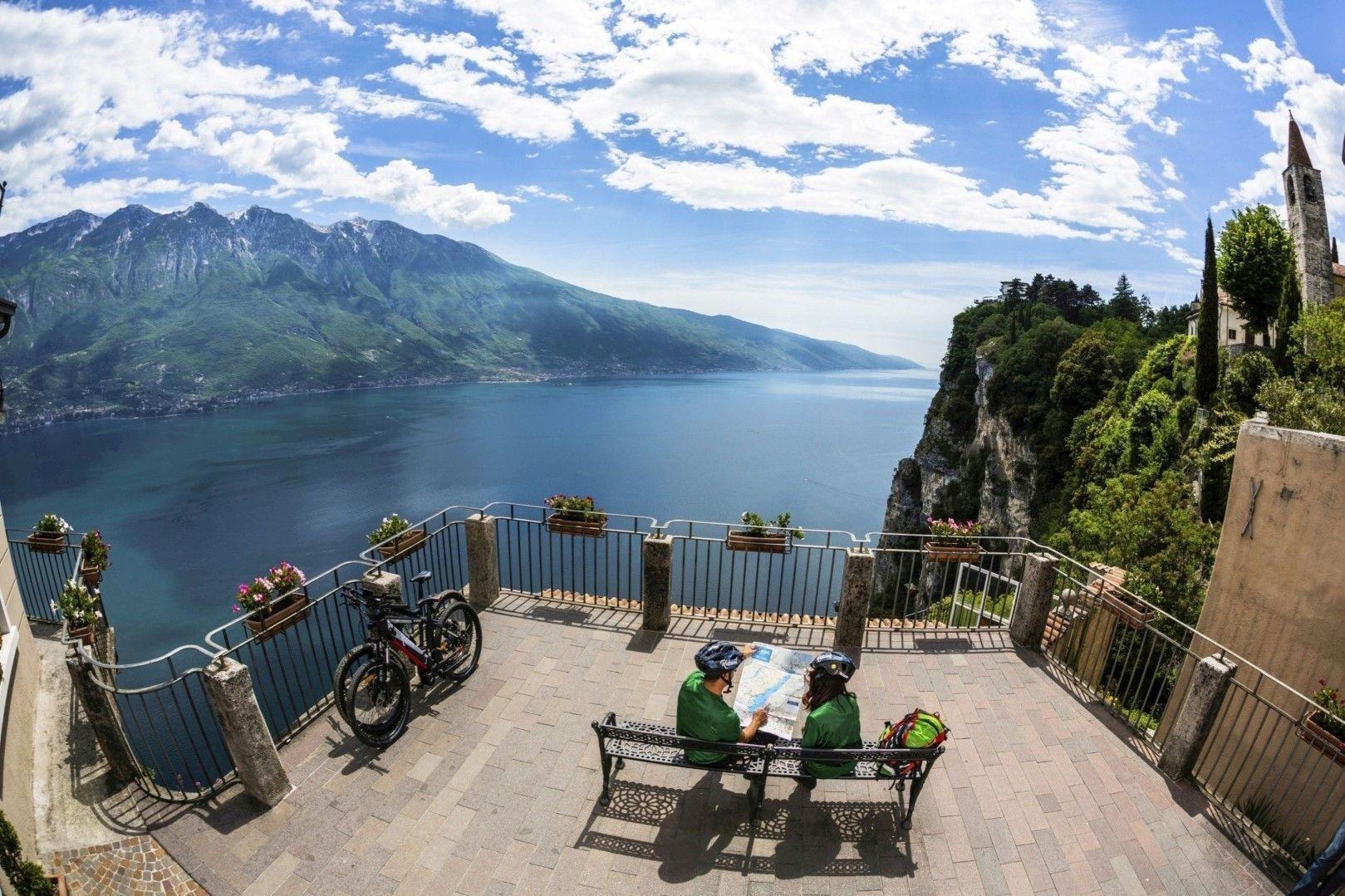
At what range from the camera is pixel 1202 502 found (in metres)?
19.7

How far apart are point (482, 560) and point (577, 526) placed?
135 centimetres

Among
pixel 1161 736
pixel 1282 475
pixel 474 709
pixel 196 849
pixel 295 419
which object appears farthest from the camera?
pixel 295 419

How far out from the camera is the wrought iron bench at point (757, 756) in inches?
191

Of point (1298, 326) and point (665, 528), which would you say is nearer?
point (665, 528)

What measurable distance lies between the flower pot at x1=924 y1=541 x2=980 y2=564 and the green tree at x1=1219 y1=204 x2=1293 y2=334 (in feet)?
89.2

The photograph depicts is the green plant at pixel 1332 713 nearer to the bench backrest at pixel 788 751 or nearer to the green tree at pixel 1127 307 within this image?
the bench backrest at pixel 788 751

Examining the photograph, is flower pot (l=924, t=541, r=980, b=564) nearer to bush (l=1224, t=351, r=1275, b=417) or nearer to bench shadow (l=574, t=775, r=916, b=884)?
bench shadow (l=574, t=775, r=916, b=884)

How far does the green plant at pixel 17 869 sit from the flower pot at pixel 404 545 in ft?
13.2

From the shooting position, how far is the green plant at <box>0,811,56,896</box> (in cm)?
381

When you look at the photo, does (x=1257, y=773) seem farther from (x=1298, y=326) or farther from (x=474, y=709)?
(x=1298, y=326)

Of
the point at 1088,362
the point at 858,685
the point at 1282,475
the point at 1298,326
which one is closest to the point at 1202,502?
the point at 1298,326

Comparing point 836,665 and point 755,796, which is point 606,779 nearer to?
point 755,796

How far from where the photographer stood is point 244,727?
502 centimetres

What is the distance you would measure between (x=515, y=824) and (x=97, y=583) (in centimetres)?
737
